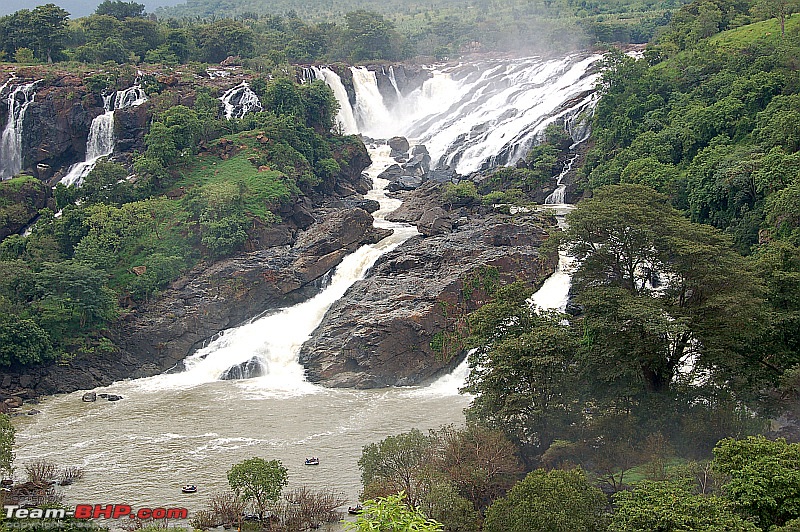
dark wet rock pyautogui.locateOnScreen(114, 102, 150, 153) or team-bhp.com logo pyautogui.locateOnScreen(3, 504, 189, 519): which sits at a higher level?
dark wet rock pyautogui.locateOnScreen(114, 102, 150, 153)

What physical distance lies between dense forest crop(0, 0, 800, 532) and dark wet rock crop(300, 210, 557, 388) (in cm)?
181

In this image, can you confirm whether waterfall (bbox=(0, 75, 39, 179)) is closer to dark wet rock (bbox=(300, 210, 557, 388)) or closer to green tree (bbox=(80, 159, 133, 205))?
green tree (bbox=(80, 159, 133, 205))

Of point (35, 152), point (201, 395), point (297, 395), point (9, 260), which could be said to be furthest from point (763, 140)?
point (35, 152)

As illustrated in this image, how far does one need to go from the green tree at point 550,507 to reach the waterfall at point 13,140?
43995 millimetres

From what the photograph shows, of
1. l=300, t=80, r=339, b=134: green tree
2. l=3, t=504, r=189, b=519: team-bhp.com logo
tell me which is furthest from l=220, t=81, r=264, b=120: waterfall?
l=3, t=504, r=189, b=519: team-bhp.com logo

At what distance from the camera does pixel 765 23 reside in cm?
5219

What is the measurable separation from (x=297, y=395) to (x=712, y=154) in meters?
22.1

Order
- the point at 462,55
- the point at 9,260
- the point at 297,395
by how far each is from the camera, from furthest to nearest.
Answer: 1. the point at 462,55
2. the point at 9,260
3. the point at 297,395

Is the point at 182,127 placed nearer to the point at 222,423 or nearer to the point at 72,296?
the point at 72,296

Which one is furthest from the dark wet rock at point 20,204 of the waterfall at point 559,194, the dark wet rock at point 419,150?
the waterfall at point 559,194

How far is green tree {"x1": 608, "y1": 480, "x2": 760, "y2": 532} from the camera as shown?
15133 millimetres

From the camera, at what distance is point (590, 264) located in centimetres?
2459

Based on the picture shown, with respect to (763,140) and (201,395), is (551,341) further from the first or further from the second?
(763,140)

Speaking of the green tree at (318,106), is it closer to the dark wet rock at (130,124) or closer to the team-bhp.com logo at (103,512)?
the dark wet rock at (130,124)
